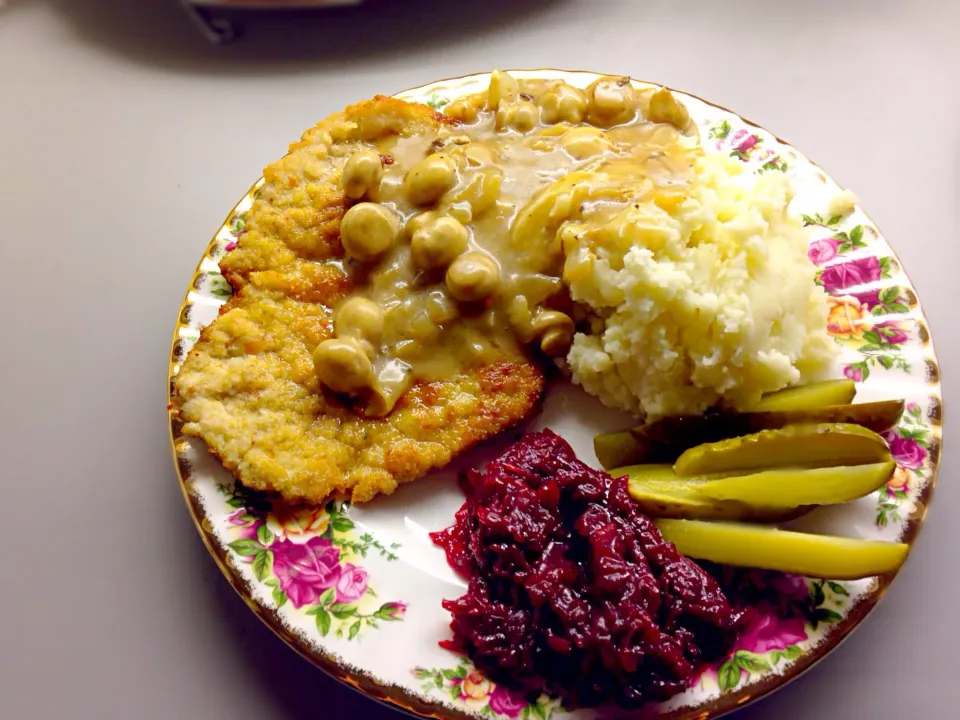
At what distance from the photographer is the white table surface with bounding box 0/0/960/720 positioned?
123 inches

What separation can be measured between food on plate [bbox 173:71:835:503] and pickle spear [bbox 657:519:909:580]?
642 millimetres

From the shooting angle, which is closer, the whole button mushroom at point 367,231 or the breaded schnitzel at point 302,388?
the breaded schnitzel at point 302,388

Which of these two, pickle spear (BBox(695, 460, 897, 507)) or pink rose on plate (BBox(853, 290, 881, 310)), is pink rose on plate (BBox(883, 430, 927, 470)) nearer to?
pickle spear (BBox(695, 460, 897, 507))

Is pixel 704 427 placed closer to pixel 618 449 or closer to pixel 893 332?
pixel 618 449

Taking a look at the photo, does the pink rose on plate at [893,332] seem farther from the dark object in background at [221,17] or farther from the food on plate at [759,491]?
the dark object in background at [221,17]

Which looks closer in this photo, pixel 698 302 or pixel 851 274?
pixel 698 302

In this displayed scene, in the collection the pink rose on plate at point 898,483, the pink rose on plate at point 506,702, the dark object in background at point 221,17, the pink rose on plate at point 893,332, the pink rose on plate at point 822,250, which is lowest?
the pink rose on plate at point 506,702

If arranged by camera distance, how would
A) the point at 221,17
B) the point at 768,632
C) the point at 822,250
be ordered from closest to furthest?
1. the point at 768,632
2. the point at 822,250
3. the point at 221,17

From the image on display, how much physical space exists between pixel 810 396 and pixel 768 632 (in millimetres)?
977

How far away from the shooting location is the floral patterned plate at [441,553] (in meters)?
2.62

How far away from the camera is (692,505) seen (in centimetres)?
278

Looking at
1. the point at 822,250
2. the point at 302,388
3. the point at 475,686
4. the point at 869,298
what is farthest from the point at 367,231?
the point at 869,298

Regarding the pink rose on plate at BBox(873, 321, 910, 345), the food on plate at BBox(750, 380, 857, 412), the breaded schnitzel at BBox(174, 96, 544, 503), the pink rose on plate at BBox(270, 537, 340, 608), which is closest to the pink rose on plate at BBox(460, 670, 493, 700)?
the pink rose on plate at BBox(270, 537, 340, 608)


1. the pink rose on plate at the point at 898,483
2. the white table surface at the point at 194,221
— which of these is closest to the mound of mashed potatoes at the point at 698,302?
the pink rose on plate at the point at 898,483
